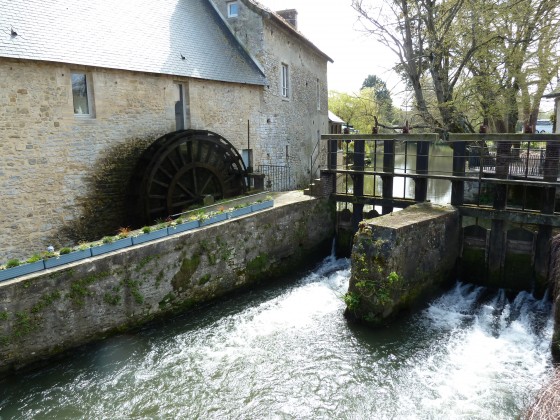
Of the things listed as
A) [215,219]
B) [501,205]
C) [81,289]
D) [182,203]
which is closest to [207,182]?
Result: [182,203]

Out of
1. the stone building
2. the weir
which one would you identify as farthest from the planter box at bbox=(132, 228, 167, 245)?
the weir

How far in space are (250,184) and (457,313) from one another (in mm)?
7921

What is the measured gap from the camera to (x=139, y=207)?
10.8m

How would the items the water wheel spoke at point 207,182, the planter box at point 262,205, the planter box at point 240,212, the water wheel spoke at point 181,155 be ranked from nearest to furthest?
the planter box at point 240,212 < the planter box at point 262,205 < the water wheel spoke at point 181,155 < the water wheel spoke at point 207,182

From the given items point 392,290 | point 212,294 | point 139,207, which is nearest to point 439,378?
point 392,290

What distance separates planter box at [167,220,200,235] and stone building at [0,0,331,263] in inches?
120

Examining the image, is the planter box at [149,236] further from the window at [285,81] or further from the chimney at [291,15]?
the chimney at [291,15]

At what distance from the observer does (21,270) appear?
22.0 ft

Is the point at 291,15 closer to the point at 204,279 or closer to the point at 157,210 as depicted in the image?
the point at 157,210

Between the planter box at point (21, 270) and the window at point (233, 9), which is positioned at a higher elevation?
the window at point (233, 9)

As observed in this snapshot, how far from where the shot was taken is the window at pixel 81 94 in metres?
10.2

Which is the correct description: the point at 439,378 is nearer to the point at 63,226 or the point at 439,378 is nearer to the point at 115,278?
the point at 115,278

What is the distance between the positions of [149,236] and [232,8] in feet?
35.2

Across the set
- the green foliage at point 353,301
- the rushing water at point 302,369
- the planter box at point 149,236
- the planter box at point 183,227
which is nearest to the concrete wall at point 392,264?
the green foliage at point 353,301
